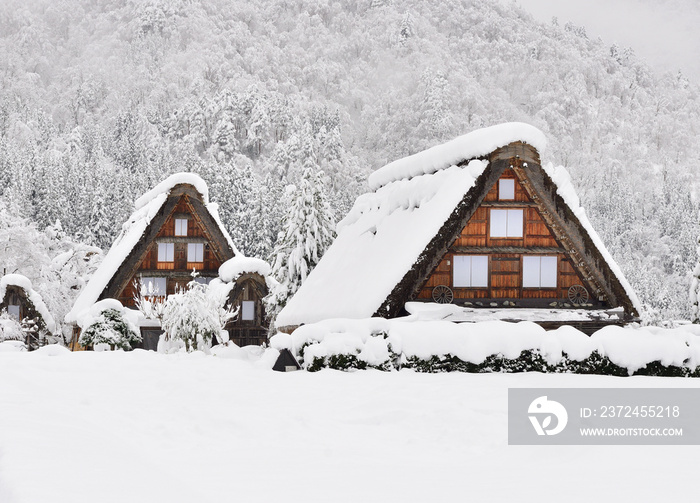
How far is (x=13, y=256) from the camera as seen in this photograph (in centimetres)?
4859

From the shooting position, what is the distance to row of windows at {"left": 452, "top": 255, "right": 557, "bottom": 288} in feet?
79.6

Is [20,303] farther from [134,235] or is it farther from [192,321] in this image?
[192,321]

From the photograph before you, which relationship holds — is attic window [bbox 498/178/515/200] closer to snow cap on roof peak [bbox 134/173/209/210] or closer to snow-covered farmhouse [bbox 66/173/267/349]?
snow-covered farmhouse [bbox 66/173/267/349]

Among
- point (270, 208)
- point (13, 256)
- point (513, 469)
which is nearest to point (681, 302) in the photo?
point (270, 208)

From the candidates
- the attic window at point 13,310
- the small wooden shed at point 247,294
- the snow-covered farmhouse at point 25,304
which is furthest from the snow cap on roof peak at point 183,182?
the attic window at point 13,310

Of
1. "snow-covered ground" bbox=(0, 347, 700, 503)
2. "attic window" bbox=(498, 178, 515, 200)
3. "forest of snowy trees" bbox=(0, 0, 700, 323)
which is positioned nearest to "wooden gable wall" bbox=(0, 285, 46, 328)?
"forest of snowy trees" bbox=(0, 0, 700, 323)

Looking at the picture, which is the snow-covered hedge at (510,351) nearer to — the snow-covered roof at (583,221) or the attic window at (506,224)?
the snow-covered roof at (583,221)

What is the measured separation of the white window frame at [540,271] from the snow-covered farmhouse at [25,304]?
27.2 metres

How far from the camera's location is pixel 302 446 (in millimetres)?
9281

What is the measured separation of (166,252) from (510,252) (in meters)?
21.6

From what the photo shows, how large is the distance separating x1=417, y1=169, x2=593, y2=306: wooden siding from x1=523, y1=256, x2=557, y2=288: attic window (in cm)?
12

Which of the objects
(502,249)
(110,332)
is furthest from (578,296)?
(110,332)

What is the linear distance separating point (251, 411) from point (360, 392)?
205 centimetres

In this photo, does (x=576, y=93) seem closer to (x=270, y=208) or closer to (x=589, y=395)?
(x=270, y=208)
